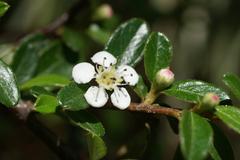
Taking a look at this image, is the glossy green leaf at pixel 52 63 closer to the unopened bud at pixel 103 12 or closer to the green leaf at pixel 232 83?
the unopened bud at pixel 103 12

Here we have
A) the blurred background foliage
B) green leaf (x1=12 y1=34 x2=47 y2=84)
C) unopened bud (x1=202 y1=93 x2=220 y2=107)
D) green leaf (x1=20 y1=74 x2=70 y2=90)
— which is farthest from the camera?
A: the blurred background foliage

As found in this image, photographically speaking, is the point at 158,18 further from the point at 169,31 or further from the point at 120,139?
the point at 120,139

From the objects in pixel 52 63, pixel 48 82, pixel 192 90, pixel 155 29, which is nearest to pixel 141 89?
pixel 192 90

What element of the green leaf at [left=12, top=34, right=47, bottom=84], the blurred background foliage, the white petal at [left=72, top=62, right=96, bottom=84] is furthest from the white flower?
the blurred background foliage

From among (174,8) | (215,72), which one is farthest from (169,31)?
(215,72)

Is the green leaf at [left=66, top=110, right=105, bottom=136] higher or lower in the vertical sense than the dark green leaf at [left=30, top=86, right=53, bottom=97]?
lower

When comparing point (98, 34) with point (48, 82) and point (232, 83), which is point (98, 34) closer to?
point (48, 82)

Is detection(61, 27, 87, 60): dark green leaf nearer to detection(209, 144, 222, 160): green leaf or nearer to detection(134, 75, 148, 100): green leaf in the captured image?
detection(134, 75, 148, 100): green leaf
